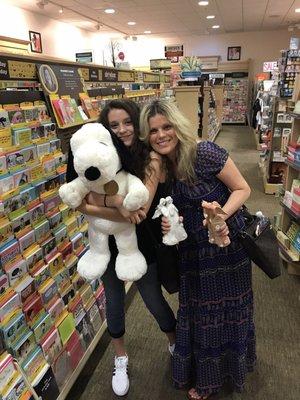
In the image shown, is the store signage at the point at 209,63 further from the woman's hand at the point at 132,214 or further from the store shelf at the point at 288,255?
the woman's hand at the point at 132,214

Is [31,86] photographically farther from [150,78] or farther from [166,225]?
[150,78]

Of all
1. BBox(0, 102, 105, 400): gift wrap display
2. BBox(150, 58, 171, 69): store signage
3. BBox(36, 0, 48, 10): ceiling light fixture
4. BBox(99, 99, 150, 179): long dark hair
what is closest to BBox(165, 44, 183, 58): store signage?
BBox(36, 0, 48, 10): ceiling light fixture

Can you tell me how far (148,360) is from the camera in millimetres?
2141

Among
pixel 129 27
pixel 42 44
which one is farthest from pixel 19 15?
pixel 129 27

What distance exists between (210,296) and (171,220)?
0.46 metres

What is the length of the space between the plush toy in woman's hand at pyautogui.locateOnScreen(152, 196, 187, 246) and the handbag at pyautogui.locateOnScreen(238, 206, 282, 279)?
31 centimetres

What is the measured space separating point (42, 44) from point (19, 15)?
1.28m

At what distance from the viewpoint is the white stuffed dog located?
129 cm

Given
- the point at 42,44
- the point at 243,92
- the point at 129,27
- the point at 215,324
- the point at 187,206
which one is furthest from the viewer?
the point at 243,92

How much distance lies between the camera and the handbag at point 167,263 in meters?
1.61

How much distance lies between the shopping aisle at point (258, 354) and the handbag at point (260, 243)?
Result: 2.38 feet

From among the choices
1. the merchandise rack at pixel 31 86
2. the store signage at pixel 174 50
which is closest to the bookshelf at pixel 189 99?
the merchandise rack at pixel 31 86

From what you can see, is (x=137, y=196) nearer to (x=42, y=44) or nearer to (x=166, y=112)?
(x=166, y=112)

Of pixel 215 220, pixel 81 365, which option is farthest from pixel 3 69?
pixel 81 365
